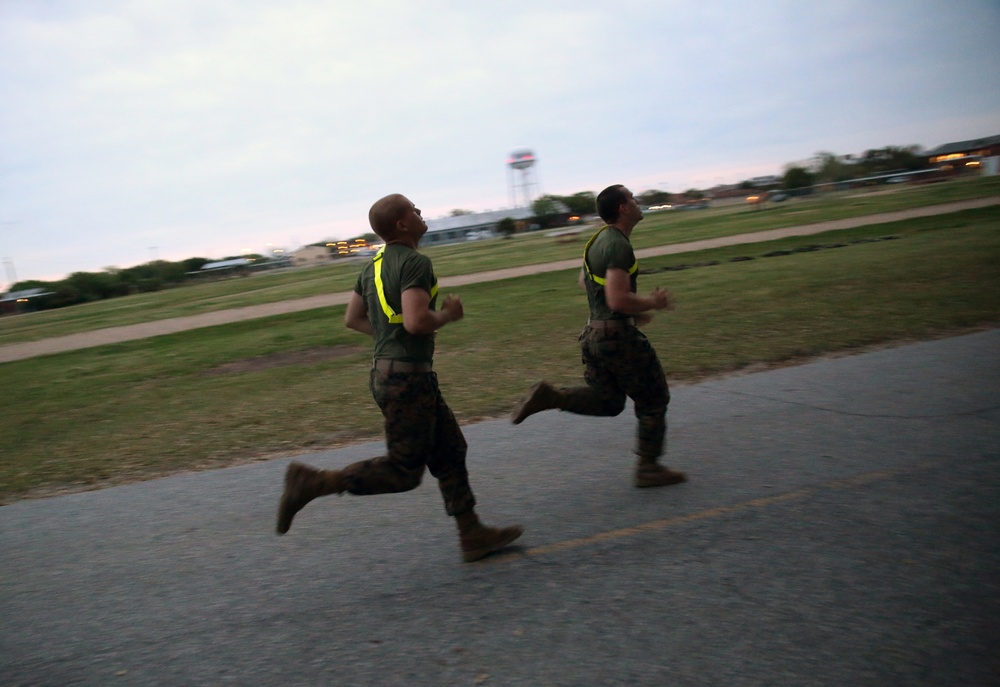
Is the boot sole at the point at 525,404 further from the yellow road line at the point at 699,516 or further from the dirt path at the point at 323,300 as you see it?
the dirt path at the point at 323,300

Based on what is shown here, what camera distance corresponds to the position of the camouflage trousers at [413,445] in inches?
158

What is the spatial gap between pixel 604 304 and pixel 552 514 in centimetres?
130

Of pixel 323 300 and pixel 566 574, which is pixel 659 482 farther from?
pixel 323 300

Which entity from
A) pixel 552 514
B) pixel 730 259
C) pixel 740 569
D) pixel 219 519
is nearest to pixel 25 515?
pixel 219 519

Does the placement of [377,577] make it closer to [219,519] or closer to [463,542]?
[463,542]

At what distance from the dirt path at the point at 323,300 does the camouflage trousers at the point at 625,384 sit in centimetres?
1654

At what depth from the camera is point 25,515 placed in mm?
5582

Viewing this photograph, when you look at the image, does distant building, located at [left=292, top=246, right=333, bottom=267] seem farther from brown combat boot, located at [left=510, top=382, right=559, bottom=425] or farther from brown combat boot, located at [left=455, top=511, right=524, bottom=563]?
brown combat boot, located at [left=455, top=511, right=524, bottom=563]

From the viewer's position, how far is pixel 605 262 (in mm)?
4883

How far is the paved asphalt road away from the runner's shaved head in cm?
167

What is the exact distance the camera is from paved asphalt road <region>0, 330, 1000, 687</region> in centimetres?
312

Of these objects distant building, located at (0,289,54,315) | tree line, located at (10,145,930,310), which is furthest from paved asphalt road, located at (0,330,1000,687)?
distant building, located at (0,289,54,315)

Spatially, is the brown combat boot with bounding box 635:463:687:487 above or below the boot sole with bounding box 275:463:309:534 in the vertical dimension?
below

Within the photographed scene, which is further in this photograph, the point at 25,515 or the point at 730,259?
the point at 730,259
